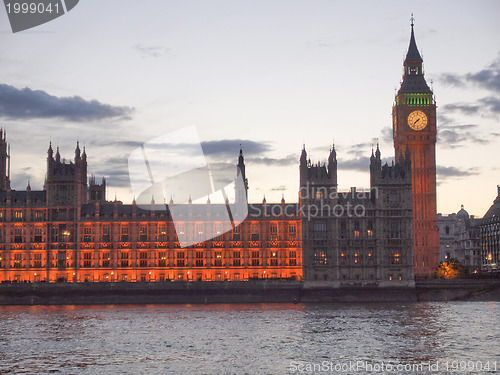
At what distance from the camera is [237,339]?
89188 mm

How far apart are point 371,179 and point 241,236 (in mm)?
32149

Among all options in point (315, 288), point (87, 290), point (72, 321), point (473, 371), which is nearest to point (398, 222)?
point (315, 288)

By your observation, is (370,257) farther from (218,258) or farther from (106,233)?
(106,233)

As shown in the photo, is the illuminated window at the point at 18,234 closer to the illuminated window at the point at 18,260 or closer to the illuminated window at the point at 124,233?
the illuminated window at the point at 18,260

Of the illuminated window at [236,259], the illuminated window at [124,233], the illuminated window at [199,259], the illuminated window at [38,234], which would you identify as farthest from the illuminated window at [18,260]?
the illuminated window at [236,259]

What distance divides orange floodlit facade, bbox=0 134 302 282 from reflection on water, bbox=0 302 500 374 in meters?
46.8

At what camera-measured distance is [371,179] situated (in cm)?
17700

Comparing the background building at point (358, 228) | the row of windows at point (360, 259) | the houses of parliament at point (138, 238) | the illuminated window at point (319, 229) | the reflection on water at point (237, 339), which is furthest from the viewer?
the houses of parliament at point (138, 238)

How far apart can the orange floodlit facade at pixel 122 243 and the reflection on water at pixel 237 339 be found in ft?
153

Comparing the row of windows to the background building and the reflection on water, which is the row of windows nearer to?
the background building

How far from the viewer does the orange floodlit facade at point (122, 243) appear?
7087 inches

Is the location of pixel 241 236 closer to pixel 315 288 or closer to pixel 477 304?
pixel 315 288

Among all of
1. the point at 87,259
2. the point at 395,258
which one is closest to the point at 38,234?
the point at 87,259

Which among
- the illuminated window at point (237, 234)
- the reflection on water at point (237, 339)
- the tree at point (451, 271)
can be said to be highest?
the illuminated window at point (237, 234)
